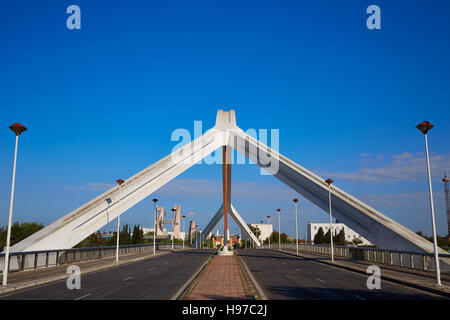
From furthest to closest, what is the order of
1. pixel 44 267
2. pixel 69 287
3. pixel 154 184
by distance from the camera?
pixel 154 184 < pixel 44 267 < pixel 69 287

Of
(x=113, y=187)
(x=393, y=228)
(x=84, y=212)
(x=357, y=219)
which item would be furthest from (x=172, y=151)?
(x=393, y=228)

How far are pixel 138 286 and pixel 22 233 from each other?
60067 millimetres

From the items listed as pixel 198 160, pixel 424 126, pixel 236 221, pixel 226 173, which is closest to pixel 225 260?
pixel 424 126

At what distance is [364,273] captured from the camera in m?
20.8

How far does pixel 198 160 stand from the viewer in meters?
54.0

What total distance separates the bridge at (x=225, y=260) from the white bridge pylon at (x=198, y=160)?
0.37 feet

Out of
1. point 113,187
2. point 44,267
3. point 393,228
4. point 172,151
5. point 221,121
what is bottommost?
point 44,267

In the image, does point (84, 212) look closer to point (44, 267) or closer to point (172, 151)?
point (44, 267)

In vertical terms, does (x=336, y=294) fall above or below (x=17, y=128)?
below

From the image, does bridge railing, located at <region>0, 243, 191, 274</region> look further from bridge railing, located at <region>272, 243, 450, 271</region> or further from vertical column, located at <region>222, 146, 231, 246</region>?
bridge railing, located at <region>272, 243, 450, 271</region>

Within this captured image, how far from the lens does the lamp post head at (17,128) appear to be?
17.1m

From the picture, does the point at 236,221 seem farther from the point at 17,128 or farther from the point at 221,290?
the point at 221,290

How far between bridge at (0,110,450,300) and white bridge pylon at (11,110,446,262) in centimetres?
11

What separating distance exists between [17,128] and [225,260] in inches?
860
